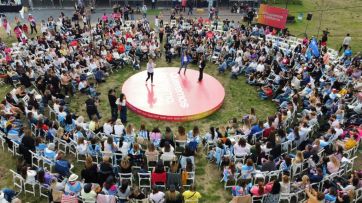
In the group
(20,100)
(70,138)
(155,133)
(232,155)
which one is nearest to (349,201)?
(232,155)

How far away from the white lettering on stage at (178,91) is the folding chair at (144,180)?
5.34m

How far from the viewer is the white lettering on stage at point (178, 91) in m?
16.8

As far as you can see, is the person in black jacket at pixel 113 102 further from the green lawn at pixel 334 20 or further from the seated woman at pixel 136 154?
the green lawn at pixel 334 20

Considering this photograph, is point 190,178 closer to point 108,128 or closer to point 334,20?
point 108,128

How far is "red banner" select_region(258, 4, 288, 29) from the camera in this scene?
90.6 feet

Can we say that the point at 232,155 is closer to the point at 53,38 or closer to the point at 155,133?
the point at 155,133

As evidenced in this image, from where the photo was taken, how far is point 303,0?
40.7m

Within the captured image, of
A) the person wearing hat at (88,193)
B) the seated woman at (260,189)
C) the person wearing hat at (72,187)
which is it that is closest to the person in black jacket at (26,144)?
the person wearing hat at (72,187)

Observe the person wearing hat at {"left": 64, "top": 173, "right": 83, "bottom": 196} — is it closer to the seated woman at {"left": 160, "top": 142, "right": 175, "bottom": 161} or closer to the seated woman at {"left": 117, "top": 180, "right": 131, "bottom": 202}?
the seated woman at {"left": 117, "top": 180, "right": 131, "bottom": 202}

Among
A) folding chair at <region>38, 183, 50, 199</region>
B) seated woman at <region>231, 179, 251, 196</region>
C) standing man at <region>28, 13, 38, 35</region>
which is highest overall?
standing man at <region>28, 13, 38, 35</region>

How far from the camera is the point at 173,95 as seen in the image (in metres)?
17.4

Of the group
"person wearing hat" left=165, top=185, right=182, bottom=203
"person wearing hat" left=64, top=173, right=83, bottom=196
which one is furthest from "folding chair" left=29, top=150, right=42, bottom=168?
"person wearing hat" left=165, top=185, right=182, bottom=203

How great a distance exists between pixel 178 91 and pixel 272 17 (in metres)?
14.7

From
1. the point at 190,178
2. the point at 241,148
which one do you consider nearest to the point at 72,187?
the point at 190,178
